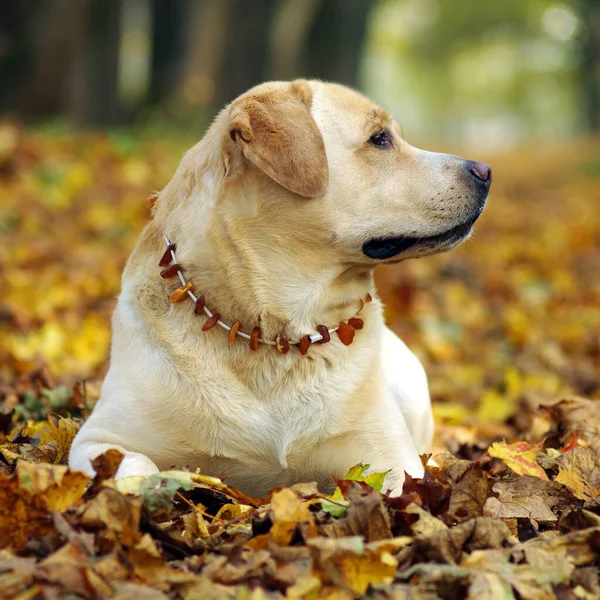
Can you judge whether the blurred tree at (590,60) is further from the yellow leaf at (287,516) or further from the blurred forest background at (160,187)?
the yellow leaf at (287,516)

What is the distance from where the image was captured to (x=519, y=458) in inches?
135

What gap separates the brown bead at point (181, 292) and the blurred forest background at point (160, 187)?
1186 mm

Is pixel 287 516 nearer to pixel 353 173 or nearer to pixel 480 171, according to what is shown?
pixel 353 173

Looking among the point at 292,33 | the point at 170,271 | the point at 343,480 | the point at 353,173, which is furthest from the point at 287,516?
the point at 292,33

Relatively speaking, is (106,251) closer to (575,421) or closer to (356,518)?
(575,421)

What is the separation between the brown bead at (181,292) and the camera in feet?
11.1

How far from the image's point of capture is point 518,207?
50.5 ft

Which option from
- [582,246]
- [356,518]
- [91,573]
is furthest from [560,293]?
[91,573]

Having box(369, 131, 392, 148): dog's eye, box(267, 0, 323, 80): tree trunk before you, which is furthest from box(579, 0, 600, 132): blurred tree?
box(369, 131, 392, 148): dog's eye

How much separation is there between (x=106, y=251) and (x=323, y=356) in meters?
5.24

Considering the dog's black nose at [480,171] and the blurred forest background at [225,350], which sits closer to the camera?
the blurred forest background at [225,350]

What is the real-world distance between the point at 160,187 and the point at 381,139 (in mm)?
7771

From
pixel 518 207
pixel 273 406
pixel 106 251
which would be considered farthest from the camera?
pixel 518 207

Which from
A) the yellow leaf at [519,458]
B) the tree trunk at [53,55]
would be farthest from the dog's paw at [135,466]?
the tree trunk at [53,55]
